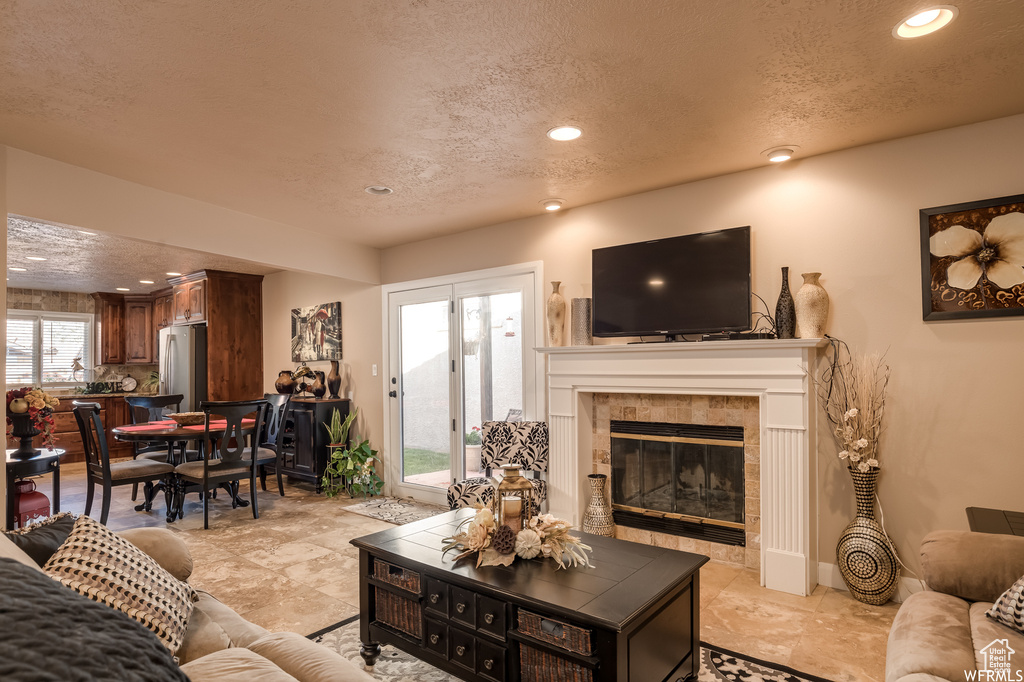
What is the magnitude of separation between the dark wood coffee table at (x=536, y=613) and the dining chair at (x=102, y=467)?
2991 mm

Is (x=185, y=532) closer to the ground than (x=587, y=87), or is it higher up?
closer to the ground

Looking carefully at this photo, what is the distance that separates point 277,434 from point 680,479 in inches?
154

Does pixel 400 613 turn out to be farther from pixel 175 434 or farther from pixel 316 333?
pixel 316 333

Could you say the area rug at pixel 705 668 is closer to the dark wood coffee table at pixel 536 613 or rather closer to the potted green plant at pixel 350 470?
the dark wood coffee table at pixel 536 613

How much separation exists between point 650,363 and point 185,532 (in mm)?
3668

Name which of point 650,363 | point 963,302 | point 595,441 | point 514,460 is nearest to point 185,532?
point 514,460

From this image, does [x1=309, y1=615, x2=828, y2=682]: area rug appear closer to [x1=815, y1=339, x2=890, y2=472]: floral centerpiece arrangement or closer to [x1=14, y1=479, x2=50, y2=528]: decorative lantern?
[x1=815, y1=339, x2=890, y2=472]: floral centerpiece arrangement

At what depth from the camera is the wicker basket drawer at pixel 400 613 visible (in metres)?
2.18

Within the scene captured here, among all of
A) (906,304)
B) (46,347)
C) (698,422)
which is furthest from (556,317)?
(46,347)

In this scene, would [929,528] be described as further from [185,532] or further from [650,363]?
[185,532]

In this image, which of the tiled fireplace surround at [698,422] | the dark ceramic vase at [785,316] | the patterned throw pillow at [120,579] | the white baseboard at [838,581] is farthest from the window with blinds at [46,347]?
the white baseboard at [838,581]

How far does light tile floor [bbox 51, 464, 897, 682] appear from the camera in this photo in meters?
2.47

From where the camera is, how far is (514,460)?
169 inches

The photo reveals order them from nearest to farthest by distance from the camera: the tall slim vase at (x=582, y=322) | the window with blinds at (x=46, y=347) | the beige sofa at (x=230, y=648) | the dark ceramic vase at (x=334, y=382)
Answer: the beige sofa at (x=230, y=648)
the tall slim vase at (x=582, y=322)
the dark ceramic vase at (x=334, y=382)
the window with blinds at (x=46, y=347)
